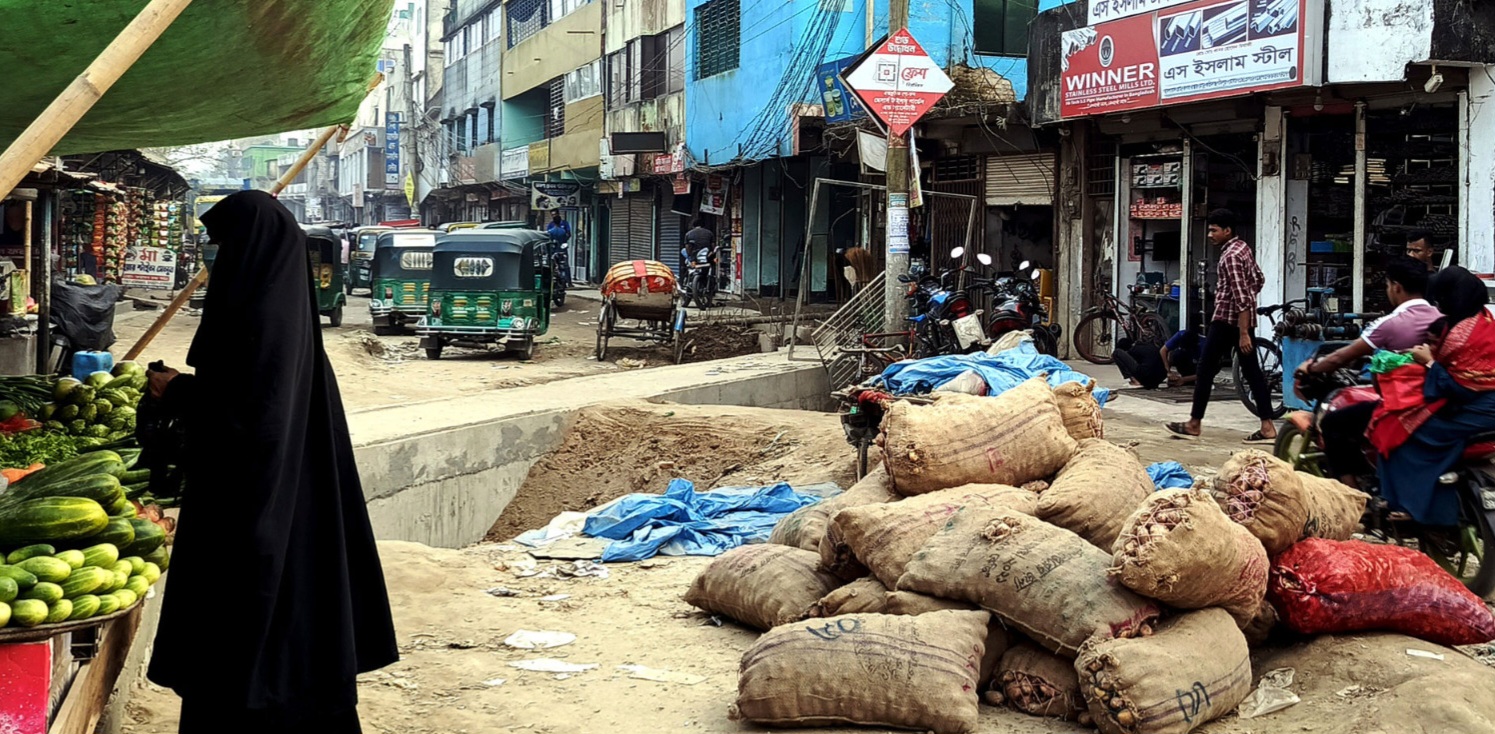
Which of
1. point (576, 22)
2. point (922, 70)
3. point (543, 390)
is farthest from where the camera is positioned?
point (576, 22)

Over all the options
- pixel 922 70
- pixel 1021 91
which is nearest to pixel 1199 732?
pixel 922 70

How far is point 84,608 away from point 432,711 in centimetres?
174

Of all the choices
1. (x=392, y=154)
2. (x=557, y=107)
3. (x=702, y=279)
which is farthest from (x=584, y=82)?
(x=392, y=154)

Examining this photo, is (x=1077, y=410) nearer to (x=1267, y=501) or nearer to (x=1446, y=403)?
(x=1446, y=403)

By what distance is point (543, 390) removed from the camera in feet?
39.5

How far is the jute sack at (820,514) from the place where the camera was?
611 centimetres

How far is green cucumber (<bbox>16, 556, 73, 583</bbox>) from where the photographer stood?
10.8 ft

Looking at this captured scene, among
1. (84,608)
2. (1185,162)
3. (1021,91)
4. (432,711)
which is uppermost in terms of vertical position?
(1021,91)

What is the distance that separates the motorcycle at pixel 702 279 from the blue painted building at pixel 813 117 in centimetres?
142

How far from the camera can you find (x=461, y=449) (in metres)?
9.49

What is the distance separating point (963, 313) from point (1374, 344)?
23.6 feet

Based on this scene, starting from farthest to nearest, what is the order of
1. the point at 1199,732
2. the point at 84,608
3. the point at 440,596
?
the point at 440,596, the point at 1199,732, the point at 84,608

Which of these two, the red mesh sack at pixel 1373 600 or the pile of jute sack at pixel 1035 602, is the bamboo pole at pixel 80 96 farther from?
the red mesh sack at pixel 1373 600

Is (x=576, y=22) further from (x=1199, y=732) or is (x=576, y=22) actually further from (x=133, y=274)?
(x=1199, y=732)
